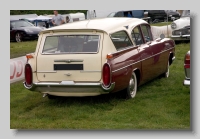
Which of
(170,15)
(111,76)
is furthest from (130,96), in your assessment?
(170,15)

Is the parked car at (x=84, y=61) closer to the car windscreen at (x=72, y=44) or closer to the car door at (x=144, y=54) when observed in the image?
the car windscreen at (x=72, y=44)

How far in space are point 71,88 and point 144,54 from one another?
1.64 meters

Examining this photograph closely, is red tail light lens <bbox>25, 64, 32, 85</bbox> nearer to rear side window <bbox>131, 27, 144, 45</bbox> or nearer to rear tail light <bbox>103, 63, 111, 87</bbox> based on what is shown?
rear tail light <bbox>103, 63, 111, 87</bbox>

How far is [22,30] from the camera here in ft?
31.7

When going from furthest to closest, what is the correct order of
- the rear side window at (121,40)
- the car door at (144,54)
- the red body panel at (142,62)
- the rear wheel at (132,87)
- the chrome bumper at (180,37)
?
the chrome bumper at (180,37)
the car door at (144,54)
the rear wheel at (132,87)
the rear side window at (121,40)
the red body panel at (142,62)

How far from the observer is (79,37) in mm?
8266

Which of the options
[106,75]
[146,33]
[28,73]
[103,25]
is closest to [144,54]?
[146,33]

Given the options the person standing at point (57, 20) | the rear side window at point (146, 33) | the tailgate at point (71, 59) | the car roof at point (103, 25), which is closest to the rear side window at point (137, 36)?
the car roof at point (103, 25)

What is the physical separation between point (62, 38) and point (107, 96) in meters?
1.21

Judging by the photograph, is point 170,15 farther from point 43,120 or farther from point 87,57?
point 43,120

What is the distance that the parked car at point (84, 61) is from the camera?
8.03 meters

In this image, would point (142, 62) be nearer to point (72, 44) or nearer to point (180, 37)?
→ point (180, 37)

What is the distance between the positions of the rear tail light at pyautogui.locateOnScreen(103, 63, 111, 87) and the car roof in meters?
0.65

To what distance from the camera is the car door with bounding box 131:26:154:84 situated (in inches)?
357
